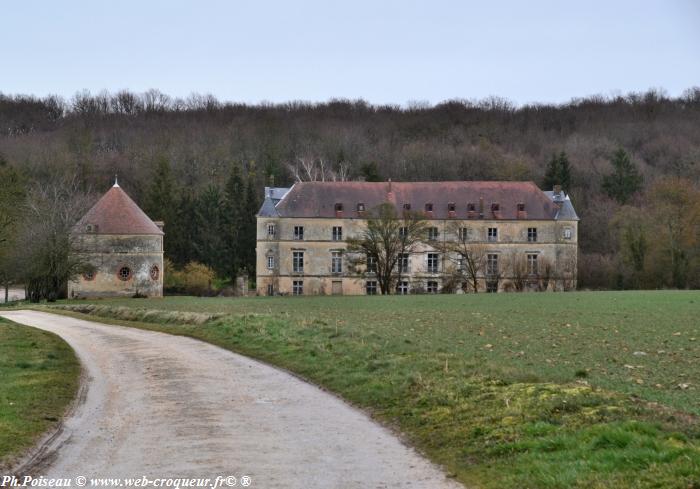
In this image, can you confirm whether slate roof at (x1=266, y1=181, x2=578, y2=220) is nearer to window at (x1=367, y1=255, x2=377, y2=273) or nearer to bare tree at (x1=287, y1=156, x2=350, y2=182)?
window at (x1=367, y1=255, x2=377, y2=273)

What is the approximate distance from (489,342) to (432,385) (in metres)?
7.72

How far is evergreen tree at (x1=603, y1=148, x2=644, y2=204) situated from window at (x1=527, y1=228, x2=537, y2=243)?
24486 millimetres

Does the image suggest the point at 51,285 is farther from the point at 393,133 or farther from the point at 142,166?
the point at 393,133

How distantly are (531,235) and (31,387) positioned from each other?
205ft

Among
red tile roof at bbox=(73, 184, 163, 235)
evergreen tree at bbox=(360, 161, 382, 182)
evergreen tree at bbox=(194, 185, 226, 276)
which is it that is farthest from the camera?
evergreen tree at bbox=(360, 161, 382, 182)

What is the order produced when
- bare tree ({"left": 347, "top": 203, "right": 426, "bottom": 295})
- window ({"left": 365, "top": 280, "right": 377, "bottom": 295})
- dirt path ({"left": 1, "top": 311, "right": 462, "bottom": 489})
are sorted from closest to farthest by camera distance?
dirt path ({"left": 1, "top": 311, "right": 462, "bottom": 489}) < bare tree ({"left": 347, "top": 203, "right": 426, "bottom": 295}) < window ({"left": 365, "top": 280, "right": 377, "bottom": 295})

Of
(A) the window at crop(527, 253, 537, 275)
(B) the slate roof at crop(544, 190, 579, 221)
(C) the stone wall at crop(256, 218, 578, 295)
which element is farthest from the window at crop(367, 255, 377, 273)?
(B) the slate roof at crop(544, 190, 579, 221)

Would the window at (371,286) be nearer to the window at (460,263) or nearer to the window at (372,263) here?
the window at (460,263)

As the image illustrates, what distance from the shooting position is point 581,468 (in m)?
8.30

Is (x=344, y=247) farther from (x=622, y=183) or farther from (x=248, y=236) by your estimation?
(x=622, y=183)

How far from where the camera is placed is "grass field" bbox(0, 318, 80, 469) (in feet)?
36.0

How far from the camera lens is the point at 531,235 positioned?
→ 242 feet

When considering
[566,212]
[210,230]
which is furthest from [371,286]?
[210,230]

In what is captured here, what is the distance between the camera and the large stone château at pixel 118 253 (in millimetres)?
62562
